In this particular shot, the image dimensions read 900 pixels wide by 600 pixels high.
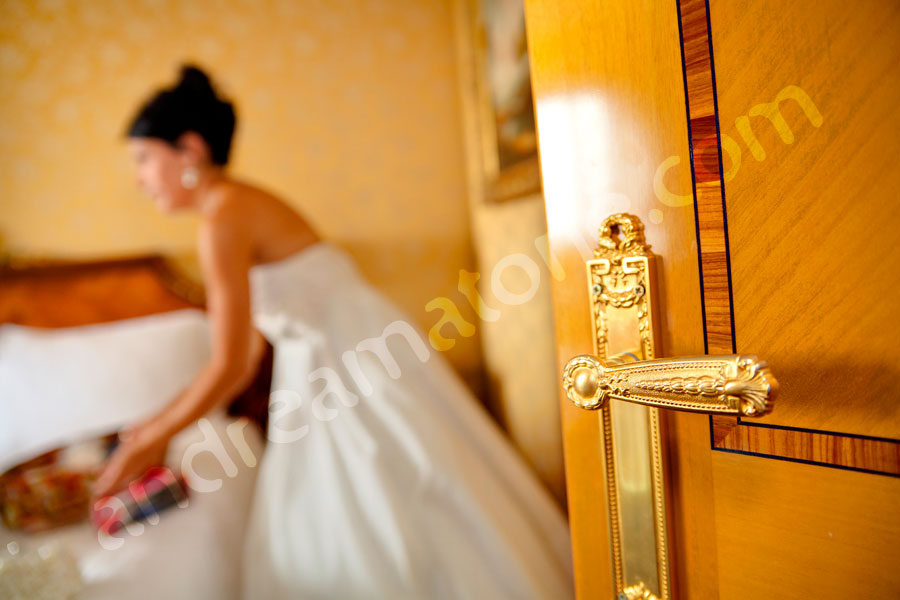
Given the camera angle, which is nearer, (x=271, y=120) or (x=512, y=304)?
(x=512, y=304)

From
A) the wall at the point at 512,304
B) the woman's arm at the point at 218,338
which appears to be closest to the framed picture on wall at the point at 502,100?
the wall at the point at 512,304

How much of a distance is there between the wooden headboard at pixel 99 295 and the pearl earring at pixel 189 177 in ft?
1.63

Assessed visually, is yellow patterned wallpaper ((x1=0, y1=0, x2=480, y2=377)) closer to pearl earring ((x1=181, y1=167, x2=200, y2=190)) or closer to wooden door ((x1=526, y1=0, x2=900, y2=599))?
pearl earring ((x1=181, y1=167, x2=200, y2=190))

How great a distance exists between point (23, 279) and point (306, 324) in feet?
3.79

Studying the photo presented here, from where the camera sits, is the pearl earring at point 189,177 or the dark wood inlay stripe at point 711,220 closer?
the dark wood inlay stripe at point 711,220

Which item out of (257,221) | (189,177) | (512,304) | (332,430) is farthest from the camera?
(512,304)

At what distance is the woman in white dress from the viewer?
0.94m

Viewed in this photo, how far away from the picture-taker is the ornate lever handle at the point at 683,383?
0.72 feet

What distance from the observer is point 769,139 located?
10.1 inches

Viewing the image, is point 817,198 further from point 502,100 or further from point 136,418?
point 136,418

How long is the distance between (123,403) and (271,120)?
1.09m

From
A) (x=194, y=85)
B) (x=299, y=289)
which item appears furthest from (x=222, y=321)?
(x=194, y=85)

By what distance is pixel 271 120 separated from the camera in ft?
5.91

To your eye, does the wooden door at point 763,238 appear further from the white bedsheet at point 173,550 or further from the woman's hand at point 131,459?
the woman's hand at point 131,459
